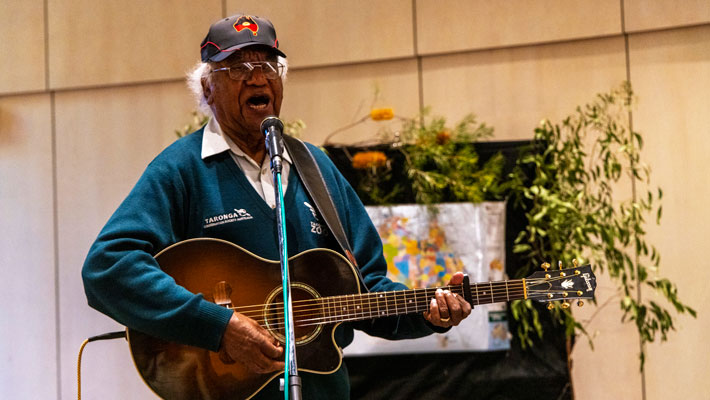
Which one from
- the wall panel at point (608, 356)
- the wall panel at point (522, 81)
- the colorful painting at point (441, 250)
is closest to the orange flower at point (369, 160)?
the colorful painting at point (441, 250)

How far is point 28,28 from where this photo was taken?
509cm

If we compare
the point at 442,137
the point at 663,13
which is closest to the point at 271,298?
the point at 442,137

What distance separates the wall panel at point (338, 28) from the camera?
462 cm

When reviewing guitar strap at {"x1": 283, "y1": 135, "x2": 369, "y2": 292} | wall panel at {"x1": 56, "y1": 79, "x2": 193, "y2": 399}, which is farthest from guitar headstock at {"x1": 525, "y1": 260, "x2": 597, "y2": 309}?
wall panel at {"x1": 56, "y1": 79, "x2": 193, "y2": 399}

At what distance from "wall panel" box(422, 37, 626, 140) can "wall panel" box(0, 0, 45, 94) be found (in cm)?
270

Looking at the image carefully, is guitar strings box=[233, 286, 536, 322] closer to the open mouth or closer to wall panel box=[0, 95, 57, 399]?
the open mouth

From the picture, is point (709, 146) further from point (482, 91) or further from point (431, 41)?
point (431, 41)

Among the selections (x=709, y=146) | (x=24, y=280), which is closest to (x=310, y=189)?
(x=709, y=146)

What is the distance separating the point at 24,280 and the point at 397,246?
105 inches

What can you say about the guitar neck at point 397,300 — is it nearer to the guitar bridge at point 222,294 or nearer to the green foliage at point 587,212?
the guitar bridge at point 222,294

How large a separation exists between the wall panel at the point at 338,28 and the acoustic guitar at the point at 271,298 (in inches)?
108

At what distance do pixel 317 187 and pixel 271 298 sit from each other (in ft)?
1.38

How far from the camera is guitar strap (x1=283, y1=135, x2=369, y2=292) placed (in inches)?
87.4

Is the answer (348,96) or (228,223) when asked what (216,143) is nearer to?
(228,223)
